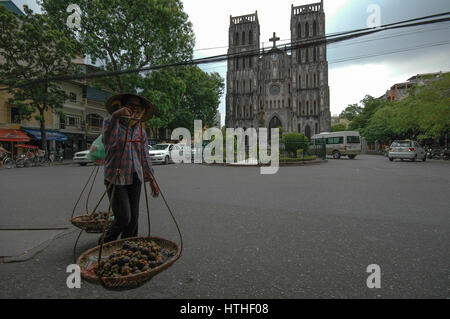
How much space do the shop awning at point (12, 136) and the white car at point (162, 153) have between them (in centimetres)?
1234

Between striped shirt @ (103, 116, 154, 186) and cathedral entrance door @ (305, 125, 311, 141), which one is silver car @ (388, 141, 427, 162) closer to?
striped shirt @ (103, 116, 154, 186)

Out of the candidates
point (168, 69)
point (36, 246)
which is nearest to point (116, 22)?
point (168, 69)

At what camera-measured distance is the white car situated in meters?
17.9

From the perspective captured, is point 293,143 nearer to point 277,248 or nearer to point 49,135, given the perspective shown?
point 277,248

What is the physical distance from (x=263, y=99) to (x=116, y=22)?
37028 millimetres

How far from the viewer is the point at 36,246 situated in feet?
9.93

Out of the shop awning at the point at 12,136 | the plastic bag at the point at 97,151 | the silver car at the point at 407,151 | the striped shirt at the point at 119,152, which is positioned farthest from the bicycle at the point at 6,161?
the silver car at the point at 407,151

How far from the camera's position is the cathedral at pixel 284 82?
49.9m

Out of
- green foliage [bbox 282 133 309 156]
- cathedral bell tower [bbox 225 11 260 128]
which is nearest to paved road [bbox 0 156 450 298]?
green foliage [bbox 282 133 309 156]

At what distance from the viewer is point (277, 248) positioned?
2953mm

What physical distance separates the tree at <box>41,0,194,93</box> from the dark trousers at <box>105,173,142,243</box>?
1906 centimetres

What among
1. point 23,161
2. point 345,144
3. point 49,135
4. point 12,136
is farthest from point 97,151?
point 49,135
